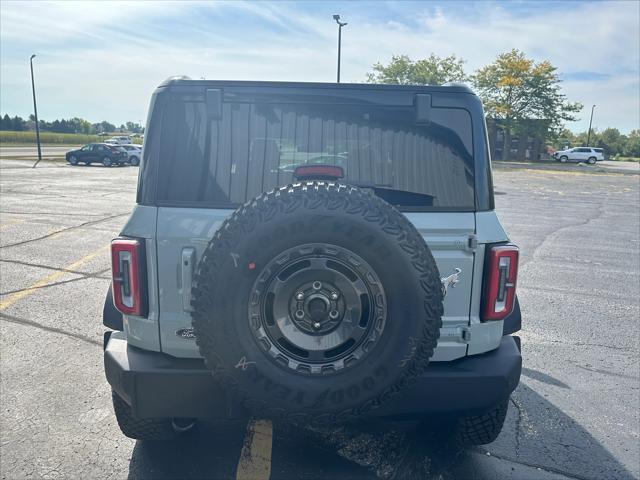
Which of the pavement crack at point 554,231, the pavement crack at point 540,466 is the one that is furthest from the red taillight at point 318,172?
the pavement crack at point 554,231

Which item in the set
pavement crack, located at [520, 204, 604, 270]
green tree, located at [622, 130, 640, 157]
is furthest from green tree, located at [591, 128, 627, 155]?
pavement crack, located at [520, 204, 604, 270]

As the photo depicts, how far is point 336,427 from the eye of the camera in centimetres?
330

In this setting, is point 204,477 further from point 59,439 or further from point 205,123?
point 205,123

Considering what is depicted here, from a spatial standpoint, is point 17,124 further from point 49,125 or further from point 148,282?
point 148,282

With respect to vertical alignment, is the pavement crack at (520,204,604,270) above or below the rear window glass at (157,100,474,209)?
below

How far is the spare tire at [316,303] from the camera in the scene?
2086 millimetres

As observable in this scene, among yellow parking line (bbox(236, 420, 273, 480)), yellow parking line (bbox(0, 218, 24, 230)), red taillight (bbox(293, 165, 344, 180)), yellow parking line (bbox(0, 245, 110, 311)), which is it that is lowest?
yellow parking line (bbox(236, 420, 273, 480))

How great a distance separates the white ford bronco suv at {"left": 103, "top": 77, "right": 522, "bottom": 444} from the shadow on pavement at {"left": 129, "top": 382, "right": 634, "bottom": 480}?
Result: 330 millimetres

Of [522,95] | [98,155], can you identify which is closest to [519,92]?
[522,95]

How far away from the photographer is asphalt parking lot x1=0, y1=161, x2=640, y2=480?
2883 millimetres

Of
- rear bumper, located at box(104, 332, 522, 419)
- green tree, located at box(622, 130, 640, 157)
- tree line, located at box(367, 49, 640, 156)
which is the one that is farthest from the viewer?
green tree, located at box(622, 130, 640, 157)

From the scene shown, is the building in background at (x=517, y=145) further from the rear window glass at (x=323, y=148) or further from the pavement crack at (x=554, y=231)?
the rear window glass at (x=323, y=148)

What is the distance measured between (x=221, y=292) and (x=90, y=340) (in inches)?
123

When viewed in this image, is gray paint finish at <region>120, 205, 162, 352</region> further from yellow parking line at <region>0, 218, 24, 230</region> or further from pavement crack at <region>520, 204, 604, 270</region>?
yellow parking line at <region>0, 218, 24, 230</region>
